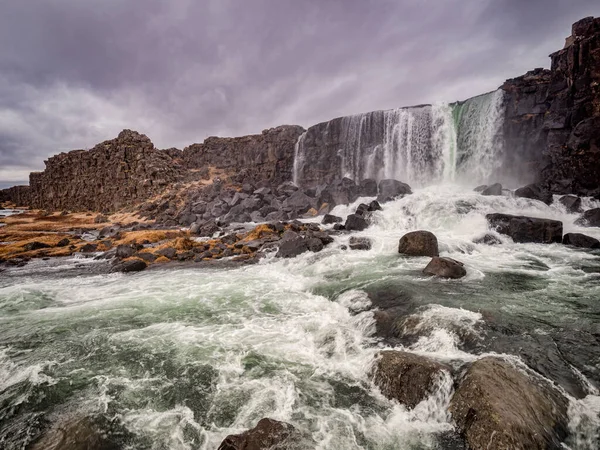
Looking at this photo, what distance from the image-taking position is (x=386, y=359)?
208 inches

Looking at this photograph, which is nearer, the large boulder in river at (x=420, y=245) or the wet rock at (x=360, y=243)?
the large boulder in river at (x=420, y=245)

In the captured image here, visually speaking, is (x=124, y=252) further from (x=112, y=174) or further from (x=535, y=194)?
(x=112, y=174)

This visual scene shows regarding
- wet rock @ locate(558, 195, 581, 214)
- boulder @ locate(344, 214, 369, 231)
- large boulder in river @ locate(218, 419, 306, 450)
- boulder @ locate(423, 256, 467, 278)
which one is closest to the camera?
large boulder in river @ locate(218, 419, 306, 450)

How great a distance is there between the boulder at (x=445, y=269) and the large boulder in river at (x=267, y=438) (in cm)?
768

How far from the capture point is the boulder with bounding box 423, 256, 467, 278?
1000 centimetres

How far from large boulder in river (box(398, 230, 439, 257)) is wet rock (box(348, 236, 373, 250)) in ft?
7.26

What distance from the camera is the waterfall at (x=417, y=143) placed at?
28.7 m

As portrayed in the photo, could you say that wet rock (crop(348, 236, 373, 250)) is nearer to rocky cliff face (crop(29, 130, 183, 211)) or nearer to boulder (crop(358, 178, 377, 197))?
boulder (crop(358, 178, 377, 197))

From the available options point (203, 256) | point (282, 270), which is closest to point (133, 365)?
point (282, 270)

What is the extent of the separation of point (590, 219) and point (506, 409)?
61.9 feet

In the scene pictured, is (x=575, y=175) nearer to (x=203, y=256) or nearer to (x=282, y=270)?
(x=282, y=270)

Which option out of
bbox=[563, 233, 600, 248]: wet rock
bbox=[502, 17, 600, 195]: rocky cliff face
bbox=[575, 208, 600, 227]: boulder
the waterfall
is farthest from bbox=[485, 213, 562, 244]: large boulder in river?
the waterfall

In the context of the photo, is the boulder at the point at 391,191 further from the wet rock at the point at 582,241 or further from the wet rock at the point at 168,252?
the wet rock at the point at 168,252

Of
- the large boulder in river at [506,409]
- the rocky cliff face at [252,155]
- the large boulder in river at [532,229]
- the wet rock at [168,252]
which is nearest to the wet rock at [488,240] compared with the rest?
the large boulder in river at [532,229]
